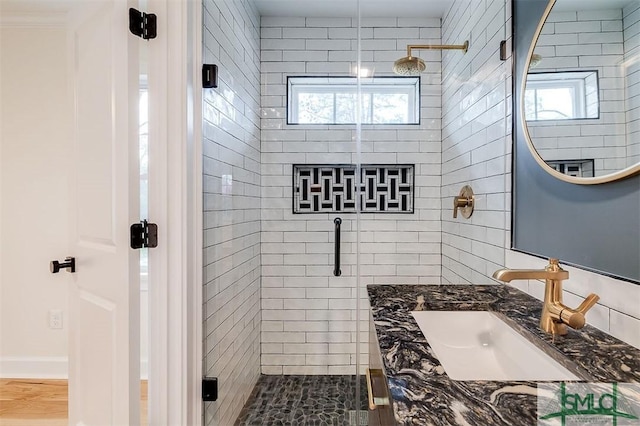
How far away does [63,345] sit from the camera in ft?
7.32

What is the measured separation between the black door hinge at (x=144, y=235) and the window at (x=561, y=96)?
1477 millimetres

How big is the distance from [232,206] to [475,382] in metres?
1.40

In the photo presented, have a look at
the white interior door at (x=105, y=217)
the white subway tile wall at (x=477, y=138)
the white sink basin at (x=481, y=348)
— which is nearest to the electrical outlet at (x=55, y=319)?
the white interior door at (x=105, y=217)

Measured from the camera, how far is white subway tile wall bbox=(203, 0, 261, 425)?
1.43 metres

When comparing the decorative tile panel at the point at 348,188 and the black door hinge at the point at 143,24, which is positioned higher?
the black door hinge at the point at 143,24

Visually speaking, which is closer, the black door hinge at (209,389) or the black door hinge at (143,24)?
the black door hinge at (143,24)

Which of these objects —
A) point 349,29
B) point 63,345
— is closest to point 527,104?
point 349,29

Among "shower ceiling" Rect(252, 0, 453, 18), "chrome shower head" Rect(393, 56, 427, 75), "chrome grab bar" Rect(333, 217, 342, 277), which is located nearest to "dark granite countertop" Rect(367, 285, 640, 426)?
"chrome grab bar" Rect(333, 217, 342, 277)

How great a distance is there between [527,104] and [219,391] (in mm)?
1829

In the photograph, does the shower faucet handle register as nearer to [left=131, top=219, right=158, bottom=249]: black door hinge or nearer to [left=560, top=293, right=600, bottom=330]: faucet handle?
[left=560, top=293, right=600, bottom=330]: faucet handle

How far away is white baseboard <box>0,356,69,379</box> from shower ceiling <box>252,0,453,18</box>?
9.41 ft
